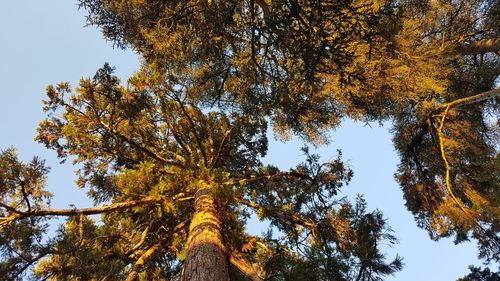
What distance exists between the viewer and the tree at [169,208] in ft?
16.0

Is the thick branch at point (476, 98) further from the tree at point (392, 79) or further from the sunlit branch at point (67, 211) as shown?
the sunlit branch at point (67, 211)

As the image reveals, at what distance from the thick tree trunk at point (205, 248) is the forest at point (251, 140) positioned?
0.9 inches

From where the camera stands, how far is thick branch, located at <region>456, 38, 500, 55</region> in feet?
29.5

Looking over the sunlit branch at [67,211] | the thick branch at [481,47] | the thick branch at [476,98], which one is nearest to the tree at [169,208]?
the sunlit branch at [67,211]

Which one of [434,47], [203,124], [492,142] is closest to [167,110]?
[203,124]

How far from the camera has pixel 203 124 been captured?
8.40 metres

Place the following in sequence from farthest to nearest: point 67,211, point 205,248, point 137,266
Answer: point 67,211 < point 137,266 < point 205,248

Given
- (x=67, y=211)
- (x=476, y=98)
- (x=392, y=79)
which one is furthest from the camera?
(x=392, y=79)

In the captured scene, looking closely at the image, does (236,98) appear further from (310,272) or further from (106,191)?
(310,272)

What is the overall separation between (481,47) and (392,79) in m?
3.09

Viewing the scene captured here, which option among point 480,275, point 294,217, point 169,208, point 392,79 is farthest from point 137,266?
point 480,275

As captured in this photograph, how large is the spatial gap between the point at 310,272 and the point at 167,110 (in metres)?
4.65

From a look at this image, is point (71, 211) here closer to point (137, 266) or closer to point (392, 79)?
point (137, 266)

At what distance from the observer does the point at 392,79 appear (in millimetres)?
7918
